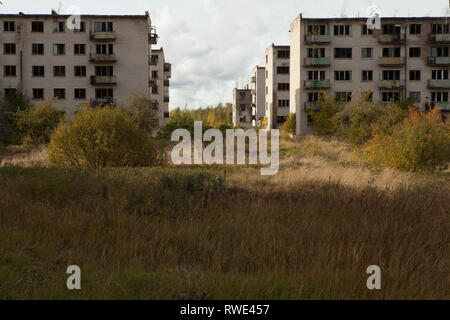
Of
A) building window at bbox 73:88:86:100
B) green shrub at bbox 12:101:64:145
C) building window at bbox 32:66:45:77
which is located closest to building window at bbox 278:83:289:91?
building window at bbox 73:88:86:100

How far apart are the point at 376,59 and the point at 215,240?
60.7m

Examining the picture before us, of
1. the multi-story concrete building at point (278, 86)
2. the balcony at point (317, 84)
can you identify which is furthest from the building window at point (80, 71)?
the multi-story concrete building at point (278, 86)

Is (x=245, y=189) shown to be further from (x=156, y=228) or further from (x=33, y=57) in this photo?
(x=33, y=57)

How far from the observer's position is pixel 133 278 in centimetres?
634

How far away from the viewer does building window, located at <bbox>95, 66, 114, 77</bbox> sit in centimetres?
6322

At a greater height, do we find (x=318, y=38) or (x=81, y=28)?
(x=81, y=28)

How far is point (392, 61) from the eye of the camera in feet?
206

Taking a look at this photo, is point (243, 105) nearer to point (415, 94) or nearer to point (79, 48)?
point (415, 94)

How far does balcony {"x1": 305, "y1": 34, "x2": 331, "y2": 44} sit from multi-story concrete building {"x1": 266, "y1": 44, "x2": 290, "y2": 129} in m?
23.7

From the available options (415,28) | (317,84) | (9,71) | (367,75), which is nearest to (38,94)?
(9,71)

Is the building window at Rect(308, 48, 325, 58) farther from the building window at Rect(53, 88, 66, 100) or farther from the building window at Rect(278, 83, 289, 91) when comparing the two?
the building window at Rect(53, 88, 66, 100)

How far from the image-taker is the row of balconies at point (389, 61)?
6231cm

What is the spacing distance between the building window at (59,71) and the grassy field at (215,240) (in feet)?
166
